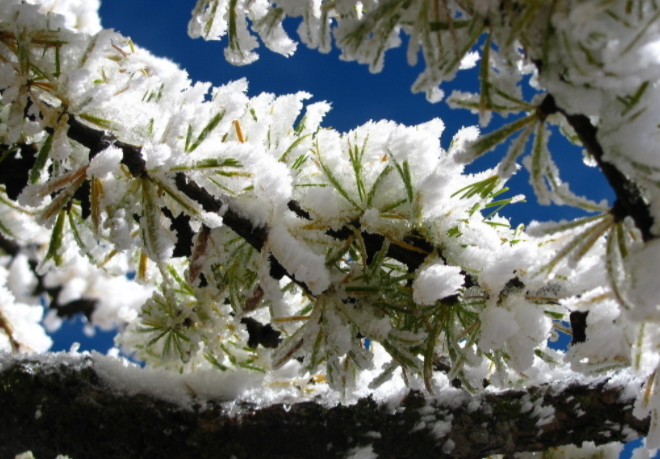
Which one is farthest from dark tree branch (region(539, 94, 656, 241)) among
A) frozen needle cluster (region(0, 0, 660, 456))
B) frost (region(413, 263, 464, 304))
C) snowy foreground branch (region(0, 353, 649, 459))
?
snowy foreground branch (region(0, 353, 649, 459))

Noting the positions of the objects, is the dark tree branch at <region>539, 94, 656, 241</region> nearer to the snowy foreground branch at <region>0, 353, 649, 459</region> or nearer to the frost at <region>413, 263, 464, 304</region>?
the frost at <region>413, 263, 464, 304</region>

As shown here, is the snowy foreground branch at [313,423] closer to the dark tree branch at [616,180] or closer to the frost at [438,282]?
the frost at [438,282]

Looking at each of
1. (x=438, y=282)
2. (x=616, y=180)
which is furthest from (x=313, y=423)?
(x=616, y=180)

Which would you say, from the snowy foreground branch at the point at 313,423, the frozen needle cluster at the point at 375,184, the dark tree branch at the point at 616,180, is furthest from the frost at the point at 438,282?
the snowy foreground branch at the point at 313,423

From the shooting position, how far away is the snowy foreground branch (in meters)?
0.93

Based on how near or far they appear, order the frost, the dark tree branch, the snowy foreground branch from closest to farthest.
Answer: the dark tree branch < the frost < the snowy foreground branch

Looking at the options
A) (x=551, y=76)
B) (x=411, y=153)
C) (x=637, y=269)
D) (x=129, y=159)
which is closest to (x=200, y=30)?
(x=129, y=159)

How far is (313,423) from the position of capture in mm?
948

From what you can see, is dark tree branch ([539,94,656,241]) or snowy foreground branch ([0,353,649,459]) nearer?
dark tree branch ([539,94,656,241])

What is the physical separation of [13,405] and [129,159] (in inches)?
24.7

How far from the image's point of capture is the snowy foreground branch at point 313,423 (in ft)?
3.04

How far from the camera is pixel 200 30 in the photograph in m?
0.69

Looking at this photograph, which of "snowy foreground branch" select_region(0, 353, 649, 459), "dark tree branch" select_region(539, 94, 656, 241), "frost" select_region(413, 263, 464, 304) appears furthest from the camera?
"snowy foreground branch" select_region(0, 353, 649, 459)

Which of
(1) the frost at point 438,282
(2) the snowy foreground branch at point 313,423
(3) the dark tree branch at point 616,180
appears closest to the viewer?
(3) the dark tree branch at point 616,180
